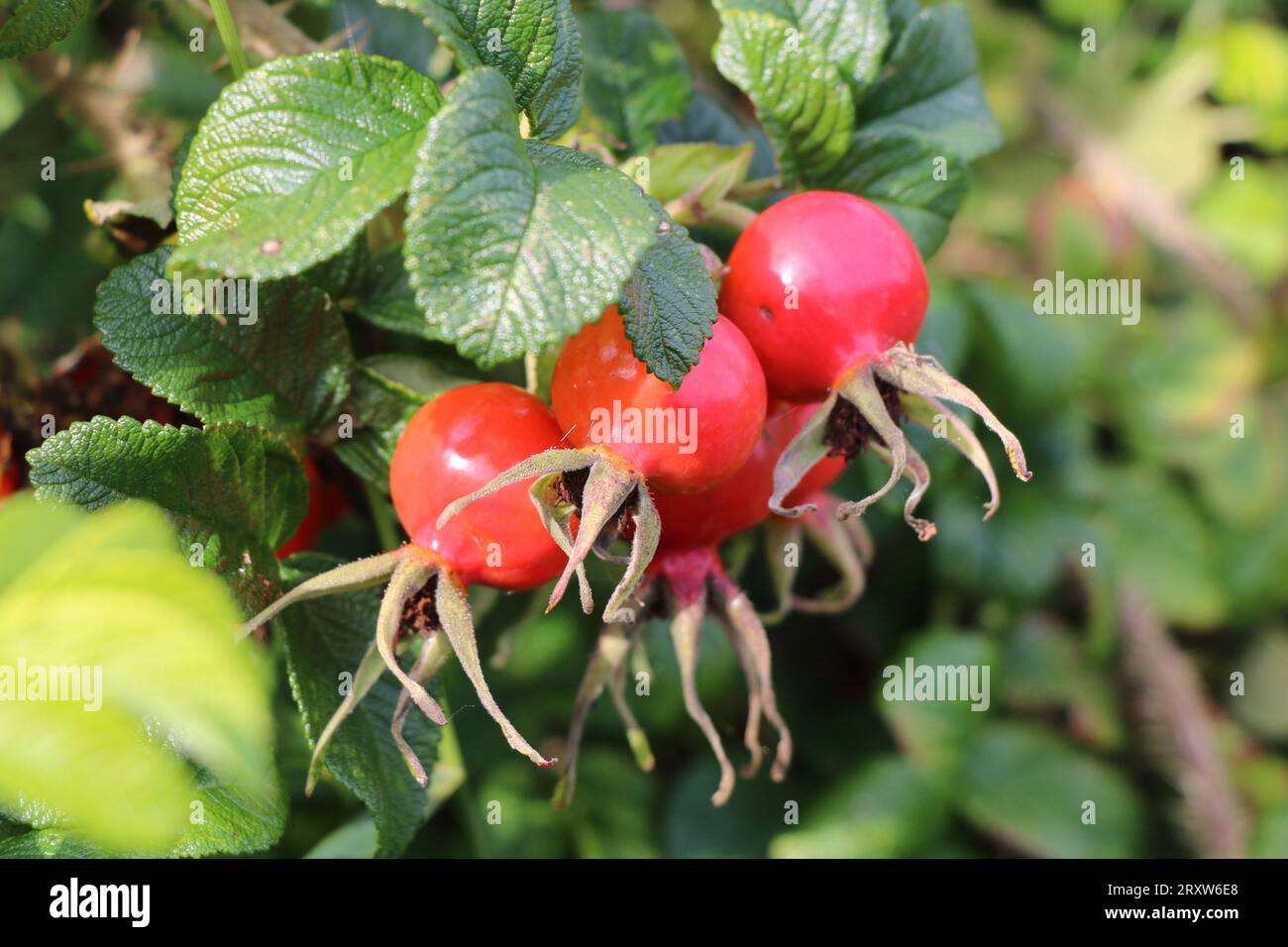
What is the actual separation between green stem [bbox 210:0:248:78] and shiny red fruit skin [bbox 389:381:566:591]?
343mm

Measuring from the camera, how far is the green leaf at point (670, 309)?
Answer: 2.56 ft

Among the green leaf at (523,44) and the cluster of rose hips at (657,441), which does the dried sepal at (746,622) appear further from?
the green leaf at (523,44)

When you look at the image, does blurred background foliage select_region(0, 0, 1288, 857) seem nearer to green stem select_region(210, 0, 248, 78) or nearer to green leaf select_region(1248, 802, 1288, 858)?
green leaf select_region(1248, 802, 1288, 858)

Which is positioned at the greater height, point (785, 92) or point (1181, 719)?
point (785, 92)

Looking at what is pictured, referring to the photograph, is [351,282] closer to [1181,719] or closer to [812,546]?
[812,546]

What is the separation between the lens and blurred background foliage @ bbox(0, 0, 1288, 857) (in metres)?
1.50

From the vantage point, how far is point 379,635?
Result: 2.83ft

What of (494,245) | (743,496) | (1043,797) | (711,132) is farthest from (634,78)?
(1043,797)

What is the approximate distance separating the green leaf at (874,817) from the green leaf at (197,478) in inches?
40.0

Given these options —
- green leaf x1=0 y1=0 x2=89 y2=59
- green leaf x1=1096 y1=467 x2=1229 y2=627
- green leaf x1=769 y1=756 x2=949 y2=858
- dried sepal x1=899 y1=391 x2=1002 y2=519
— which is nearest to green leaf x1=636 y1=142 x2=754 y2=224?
dried sepal x1=899 y1=391 x2=1002 y2=519

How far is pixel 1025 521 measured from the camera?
199cm

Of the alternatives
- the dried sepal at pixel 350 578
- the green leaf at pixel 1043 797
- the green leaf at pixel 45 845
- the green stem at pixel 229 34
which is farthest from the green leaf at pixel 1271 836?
the green stem at pixel 229 34

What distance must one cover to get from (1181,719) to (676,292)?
1723mm

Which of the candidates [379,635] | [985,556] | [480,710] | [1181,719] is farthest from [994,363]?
[379,635]
